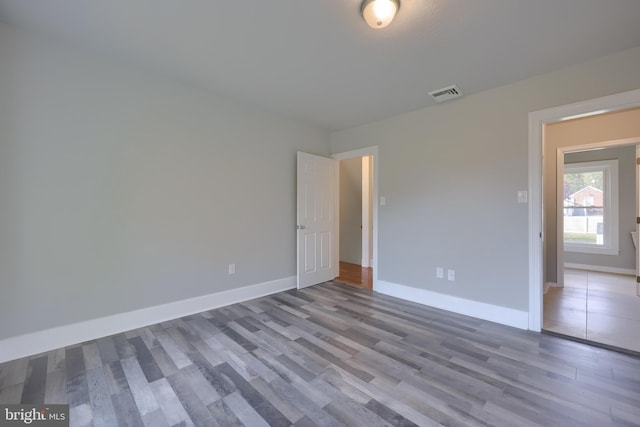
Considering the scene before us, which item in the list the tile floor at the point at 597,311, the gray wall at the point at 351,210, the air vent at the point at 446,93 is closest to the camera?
the tile floor at the point at 597,311

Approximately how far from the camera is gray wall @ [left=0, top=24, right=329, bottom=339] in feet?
6.83

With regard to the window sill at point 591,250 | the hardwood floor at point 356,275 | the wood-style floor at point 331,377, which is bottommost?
the wood-style floor at point 331,377

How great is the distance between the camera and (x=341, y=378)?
1.86 m

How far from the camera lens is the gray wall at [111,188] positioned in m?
2.08

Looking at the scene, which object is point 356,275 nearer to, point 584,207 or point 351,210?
point 351,210

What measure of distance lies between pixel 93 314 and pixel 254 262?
5.53 ft

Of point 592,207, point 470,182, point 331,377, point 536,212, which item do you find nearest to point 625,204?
point 592,207

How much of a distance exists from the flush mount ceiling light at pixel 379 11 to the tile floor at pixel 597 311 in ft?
10.5

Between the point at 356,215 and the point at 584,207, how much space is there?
459 cm

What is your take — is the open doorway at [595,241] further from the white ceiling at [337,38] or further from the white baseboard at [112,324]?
the white baseboard at [112,324]

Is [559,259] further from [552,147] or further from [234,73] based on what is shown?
[234,73]

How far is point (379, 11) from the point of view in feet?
5.54

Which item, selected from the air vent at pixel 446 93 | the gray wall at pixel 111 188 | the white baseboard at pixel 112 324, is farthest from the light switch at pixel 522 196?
the white baseboard at pixel 112 324

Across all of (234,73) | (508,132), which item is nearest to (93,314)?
(234,73)
